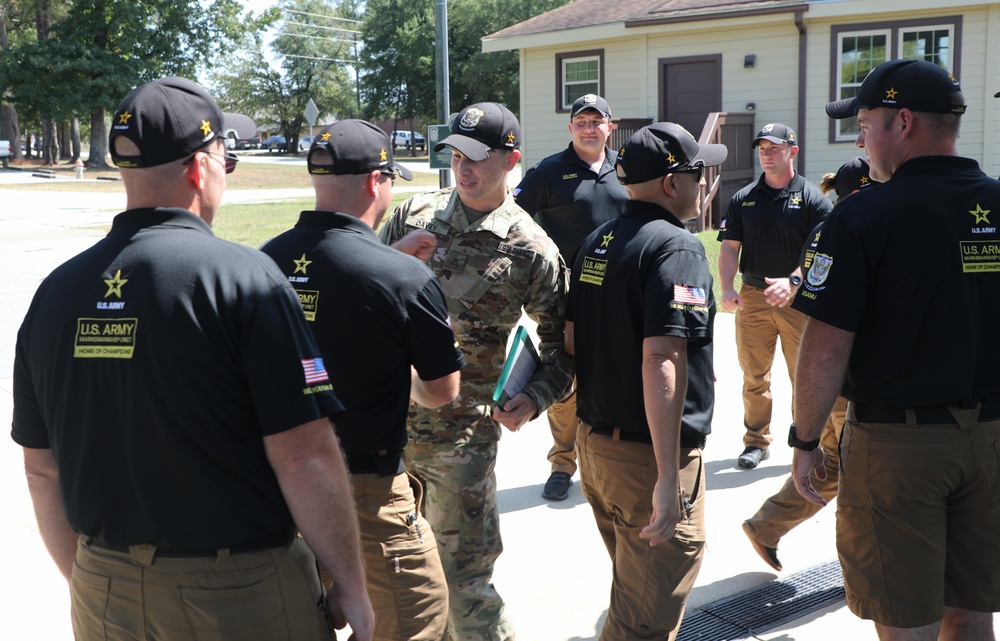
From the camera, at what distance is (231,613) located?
2020 mm

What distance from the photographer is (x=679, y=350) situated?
2.95m

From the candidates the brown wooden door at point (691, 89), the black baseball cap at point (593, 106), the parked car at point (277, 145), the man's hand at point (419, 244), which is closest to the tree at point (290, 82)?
the parked car at point (277, 145)

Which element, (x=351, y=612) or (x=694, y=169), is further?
(x=694, y=169)

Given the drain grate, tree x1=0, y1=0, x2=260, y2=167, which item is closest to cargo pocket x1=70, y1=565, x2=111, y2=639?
the drain grate

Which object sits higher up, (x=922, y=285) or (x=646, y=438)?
(x=922, y=285)

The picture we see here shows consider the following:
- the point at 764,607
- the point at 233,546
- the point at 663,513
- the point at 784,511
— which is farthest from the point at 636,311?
the point at 764,607

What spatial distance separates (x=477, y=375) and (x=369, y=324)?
0.88 m

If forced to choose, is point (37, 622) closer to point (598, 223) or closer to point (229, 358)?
point (229, 358)

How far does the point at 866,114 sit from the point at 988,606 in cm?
165

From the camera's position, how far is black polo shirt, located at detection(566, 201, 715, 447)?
2963mm

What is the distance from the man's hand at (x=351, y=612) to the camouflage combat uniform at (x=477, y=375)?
121 cm

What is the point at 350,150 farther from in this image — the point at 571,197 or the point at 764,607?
the point at 571,197

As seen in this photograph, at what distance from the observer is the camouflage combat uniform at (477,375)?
3404 millimetres

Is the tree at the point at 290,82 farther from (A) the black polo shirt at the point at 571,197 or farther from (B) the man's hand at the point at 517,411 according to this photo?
(B) the man's hand at the point at 517,411
